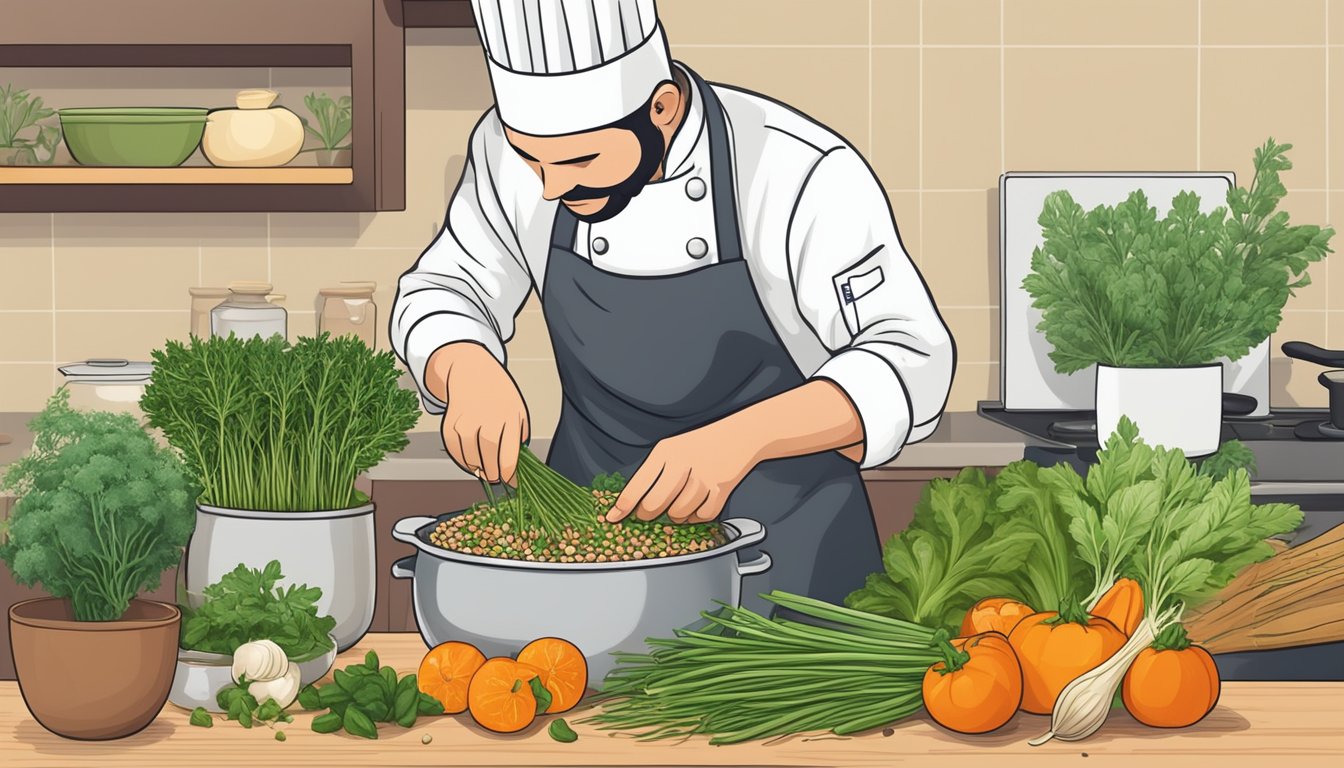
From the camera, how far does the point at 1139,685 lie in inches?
47.1

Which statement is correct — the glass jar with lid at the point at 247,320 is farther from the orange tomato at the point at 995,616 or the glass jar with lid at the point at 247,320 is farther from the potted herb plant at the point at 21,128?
the orange tomato at the point at 995,616

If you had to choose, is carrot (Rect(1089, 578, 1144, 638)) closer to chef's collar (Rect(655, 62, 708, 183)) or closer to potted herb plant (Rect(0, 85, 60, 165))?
chef's collar (Rect(655, 62, 708, 183))

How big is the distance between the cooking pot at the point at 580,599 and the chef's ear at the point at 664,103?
2.43 feet

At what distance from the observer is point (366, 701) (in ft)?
3.91

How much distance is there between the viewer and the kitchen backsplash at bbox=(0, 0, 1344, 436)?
3164 millimetres

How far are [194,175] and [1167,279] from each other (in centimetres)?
188

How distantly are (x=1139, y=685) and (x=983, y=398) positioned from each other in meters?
2.08

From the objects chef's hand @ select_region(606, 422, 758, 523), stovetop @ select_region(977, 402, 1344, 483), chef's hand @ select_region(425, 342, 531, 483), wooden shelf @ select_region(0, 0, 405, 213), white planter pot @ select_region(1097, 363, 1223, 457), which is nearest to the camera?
chef's hand @ select_region(606, 422, 758, 523)

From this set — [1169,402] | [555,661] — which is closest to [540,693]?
[555,661]

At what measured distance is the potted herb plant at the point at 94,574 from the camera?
1.14 meters

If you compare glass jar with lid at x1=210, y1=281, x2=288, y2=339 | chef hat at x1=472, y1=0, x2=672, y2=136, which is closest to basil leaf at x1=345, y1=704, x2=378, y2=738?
chef hat at x1=472, y1=0, x2=672, y2=136

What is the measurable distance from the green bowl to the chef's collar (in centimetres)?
132

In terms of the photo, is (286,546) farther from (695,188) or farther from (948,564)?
(695,188)

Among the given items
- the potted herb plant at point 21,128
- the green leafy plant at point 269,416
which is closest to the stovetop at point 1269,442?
the green leafy plant at point 269,416
